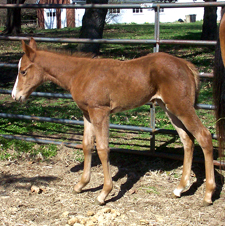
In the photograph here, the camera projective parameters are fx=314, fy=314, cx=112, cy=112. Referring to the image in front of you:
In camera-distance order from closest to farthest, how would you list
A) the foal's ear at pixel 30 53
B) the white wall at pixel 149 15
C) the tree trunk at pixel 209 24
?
the foal's ear at pixel 30 53 → the tree trunk at pixel 209 24 → the white wall at pixel 149 15

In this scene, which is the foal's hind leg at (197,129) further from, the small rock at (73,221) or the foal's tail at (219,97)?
the small rock at (73,221)

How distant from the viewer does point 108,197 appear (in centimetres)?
367

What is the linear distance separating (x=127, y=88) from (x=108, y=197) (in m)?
1.29

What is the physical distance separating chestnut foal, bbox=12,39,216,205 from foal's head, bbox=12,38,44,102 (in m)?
0.01

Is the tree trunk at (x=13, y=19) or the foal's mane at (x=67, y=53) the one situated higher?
the tree trunk at (x=13, y=19)

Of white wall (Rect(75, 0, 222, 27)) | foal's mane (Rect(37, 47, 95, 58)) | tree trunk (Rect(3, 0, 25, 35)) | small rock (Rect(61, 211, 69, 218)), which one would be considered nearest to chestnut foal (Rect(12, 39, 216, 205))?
foal's mane (Rect(37, 47, 95, 58))

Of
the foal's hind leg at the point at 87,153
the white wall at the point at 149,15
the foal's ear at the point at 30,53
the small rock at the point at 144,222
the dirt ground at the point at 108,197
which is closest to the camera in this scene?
the small rock at the point at 144,222

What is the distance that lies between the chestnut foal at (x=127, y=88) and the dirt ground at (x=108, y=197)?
0.66ft

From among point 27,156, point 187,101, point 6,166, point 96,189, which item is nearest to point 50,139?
point 27,156

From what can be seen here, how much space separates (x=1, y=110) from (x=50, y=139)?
191cm

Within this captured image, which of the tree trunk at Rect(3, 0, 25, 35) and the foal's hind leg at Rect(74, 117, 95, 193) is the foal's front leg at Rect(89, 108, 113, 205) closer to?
the foal's hind leg at Rect(74, 117, 95, 193)

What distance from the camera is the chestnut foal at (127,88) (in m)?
3.35

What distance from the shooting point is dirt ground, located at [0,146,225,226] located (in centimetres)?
315

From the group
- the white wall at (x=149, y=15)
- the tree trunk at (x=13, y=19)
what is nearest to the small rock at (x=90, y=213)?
the tree trunk at (x=13, y=19)
